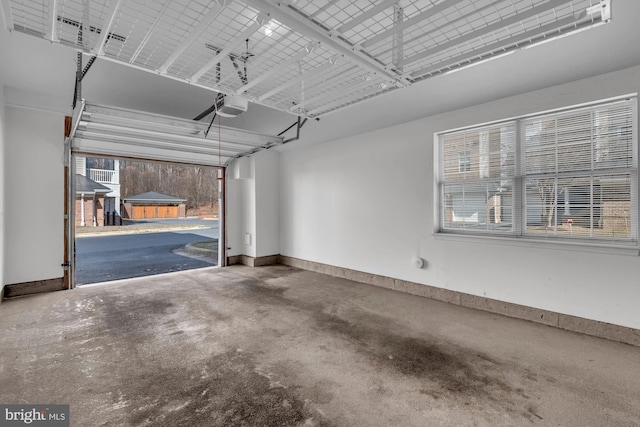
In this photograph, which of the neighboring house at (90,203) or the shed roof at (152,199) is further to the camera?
the shed roof at (152,199)

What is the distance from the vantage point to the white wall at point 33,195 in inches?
160

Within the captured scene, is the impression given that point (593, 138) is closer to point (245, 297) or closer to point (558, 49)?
point (558, 49)

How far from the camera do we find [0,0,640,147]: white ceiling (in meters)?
2.09

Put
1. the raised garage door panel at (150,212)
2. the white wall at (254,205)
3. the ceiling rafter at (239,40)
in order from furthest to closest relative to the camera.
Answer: the raised garage door panel at (150,212)
the white wall at (254,205)
the ceiling rafter at (239,40)

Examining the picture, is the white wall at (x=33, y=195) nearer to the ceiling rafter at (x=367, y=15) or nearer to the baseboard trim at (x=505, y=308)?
the baseboard trim at (x=505, y=308)

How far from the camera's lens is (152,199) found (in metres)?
19.5

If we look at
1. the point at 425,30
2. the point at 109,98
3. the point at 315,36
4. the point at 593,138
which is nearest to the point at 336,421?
the point at 315,36

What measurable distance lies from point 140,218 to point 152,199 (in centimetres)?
152

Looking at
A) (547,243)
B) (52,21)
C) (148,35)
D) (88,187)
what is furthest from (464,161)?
(88,187)

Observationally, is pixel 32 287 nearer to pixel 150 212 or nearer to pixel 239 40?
pixel 239 40

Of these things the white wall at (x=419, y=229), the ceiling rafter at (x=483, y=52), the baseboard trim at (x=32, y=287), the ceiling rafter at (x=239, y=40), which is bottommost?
the baseboard trim at (x=32, y=287)

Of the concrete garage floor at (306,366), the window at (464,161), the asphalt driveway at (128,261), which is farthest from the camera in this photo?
the asphalt driveway at (128,261)

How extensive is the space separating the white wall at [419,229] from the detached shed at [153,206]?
1631cm

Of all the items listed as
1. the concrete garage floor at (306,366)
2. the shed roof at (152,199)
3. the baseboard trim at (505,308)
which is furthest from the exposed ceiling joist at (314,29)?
the shed roof at (152,199)
